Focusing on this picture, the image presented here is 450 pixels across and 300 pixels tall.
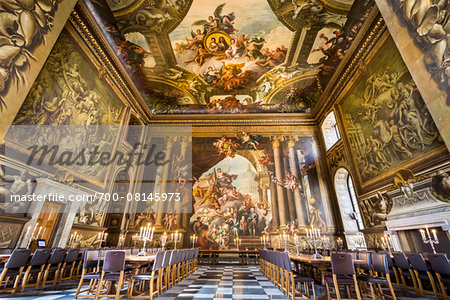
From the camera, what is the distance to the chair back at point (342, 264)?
327 centimetres

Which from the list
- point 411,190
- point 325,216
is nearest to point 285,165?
point 325,216

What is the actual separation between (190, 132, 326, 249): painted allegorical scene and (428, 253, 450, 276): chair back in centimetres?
671

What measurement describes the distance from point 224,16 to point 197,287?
30.5 feet

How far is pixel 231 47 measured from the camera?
373 inches

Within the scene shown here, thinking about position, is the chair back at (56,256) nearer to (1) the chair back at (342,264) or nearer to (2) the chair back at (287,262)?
(2) the chair back at (287,262)

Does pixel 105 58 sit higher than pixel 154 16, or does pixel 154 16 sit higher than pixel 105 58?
pixel 154 16

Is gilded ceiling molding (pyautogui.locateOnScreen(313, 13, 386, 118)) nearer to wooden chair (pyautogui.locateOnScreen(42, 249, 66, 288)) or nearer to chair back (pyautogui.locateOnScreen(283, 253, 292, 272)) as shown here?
chair back (pyautogui.locateOnScreen(283, 253, 292, 272))

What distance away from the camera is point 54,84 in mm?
6297

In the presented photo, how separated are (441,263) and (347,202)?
7.17 m

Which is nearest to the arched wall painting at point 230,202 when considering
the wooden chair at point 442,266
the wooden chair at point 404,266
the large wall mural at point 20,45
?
the wooden chair at point 404,266

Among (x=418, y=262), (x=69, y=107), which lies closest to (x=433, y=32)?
(x=418, y=262)

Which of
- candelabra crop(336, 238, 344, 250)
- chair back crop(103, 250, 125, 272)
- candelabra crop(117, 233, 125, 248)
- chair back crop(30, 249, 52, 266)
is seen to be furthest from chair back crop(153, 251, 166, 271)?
candelabra crop(336, 238, 344, 250)

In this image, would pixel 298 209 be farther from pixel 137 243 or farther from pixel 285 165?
pixel 137 243

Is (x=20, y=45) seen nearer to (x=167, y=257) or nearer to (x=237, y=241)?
(x=167, y=257)
